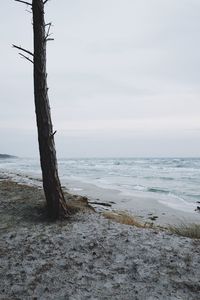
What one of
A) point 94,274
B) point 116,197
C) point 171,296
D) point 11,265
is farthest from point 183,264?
point 116,197

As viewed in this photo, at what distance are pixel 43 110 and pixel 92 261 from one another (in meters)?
3.12

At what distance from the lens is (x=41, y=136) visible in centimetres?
687

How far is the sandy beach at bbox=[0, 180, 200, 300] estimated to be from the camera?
175 inches

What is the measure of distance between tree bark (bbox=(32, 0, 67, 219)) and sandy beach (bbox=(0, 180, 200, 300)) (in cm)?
63

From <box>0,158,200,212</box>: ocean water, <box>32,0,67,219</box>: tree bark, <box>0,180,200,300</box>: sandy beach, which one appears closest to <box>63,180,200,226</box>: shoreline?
<box>0,158,200,212</box>: ocean water

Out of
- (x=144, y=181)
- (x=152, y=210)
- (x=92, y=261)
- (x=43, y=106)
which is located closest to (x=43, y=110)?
(x=43, y=106)

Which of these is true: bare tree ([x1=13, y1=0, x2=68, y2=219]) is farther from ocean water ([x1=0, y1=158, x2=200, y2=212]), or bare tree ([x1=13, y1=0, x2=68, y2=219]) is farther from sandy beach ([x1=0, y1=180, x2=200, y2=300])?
ocean water ([x1=0, y1=158, x2=200, y2=212])

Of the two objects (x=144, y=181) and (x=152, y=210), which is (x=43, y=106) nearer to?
(x=152, y=210)

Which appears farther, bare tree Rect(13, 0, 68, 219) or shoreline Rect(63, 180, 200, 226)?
shoreline Rect(63, 180, 200, 226)

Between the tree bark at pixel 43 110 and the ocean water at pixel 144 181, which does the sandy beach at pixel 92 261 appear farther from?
the ocean water at pixel 144 181

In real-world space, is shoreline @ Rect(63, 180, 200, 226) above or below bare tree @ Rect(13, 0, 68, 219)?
below

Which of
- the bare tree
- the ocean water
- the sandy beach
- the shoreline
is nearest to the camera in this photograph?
the sandy beach

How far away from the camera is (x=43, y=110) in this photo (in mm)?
6840

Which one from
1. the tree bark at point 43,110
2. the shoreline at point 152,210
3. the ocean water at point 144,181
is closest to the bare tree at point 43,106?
the tree bark at point 43,110
